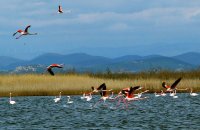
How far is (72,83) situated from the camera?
4791cm

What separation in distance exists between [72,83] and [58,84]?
3.65ft

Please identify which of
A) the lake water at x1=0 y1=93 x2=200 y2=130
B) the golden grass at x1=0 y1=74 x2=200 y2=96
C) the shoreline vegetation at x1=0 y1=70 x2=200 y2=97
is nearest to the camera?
the lake water at x1=0 y1=93 x2=200 y2=130

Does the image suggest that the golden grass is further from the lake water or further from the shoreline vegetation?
the lake water

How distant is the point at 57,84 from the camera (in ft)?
156

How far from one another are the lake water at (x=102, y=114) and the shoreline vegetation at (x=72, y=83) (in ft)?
13.1

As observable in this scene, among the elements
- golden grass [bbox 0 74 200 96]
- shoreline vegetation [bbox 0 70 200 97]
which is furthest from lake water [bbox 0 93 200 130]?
shoreline vegetation [bbox 0 70 200 97]

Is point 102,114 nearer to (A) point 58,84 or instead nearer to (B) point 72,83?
(A) point 58,84

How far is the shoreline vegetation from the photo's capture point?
46.1 meters

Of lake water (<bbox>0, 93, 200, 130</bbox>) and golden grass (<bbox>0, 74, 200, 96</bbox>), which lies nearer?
lake water (<bbox>0, 93, 200, 130</bbox>)

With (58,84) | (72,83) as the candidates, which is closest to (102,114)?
(58,84)

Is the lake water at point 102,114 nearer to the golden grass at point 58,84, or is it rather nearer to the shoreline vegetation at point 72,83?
the golden grass at point 58,84

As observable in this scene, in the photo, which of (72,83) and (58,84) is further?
(72,83)

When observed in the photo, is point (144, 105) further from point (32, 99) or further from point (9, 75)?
point (9, 75)

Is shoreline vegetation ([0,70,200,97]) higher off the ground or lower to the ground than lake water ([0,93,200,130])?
higher
